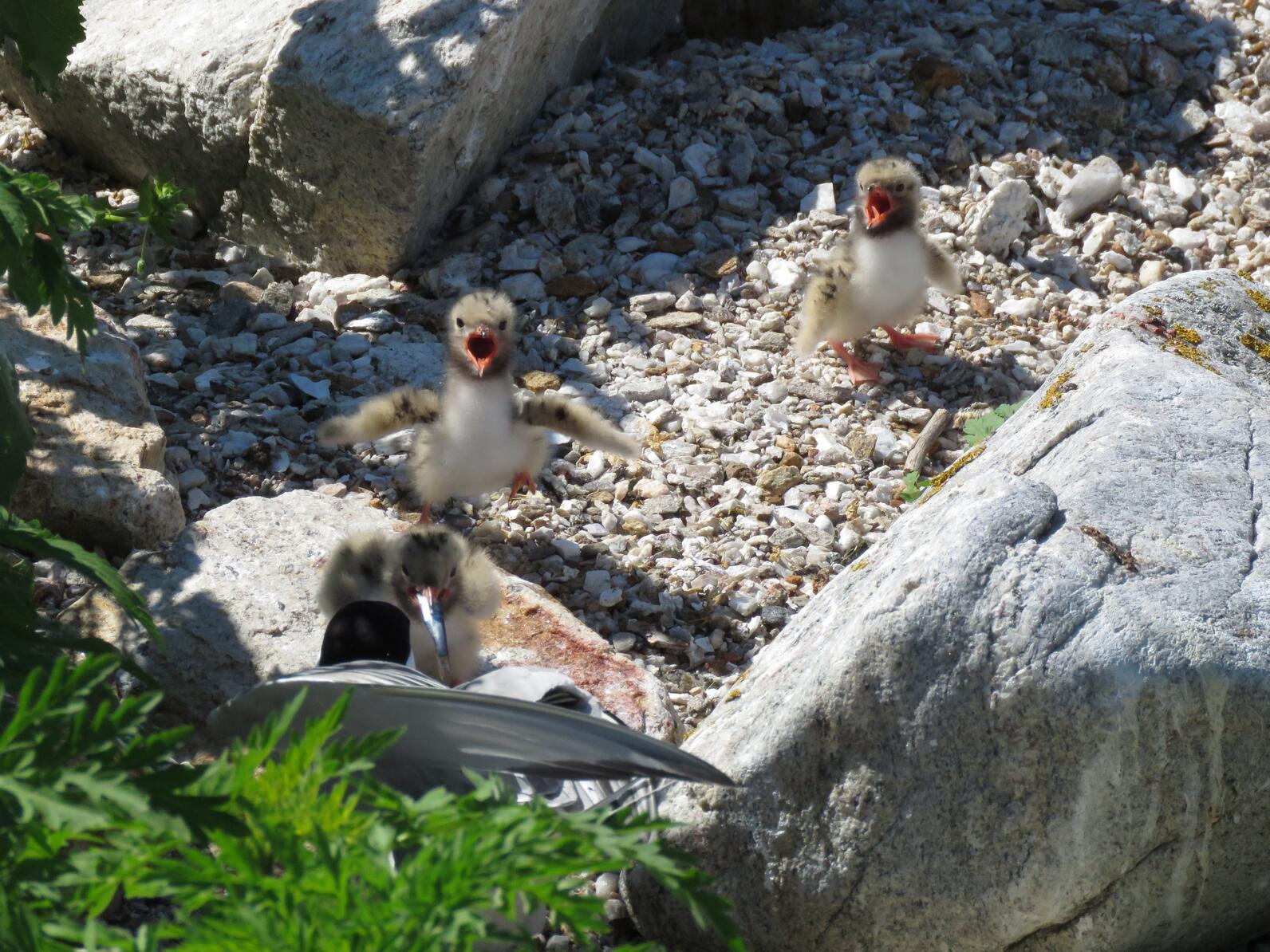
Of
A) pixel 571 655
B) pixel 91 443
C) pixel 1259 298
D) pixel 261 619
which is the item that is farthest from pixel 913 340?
pixel 91 443

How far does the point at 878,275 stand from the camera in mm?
6504

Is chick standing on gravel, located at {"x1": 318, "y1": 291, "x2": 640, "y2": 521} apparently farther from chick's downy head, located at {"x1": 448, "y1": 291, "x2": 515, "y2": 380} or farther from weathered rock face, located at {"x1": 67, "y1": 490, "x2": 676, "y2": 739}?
weathered rock face, located at {"x1": 67, "y1": 490, "x2": 676, "y2": 739}

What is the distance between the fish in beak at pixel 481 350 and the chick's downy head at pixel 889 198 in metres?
2.08

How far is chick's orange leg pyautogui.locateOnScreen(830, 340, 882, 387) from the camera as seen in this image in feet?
21.6

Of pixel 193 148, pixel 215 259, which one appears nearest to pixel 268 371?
pixel 215 259

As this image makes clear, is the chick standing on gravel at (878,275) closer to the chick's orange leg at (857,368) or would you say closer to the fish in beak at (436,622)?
the chick's orange leg at (857,368)

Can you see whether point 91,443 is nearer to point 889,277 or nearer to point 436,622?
point 436,622

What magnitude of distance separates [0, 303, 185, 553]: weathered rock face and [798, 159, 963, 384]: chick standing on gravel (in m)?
2.96

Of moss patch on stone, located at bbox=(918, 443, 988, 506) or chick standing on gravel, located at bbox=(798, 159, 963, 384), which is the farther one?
chick standing on gravel, located at bbox=(798, 159, 963, 384)

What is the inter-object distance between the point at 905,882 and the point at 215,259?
17.2 ft

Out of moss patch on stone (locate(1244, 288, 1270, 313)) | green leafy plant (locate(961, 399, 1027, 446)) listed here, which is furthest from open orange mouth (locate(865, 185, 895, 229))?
moss patch on stone (locate(1244, 288, 1270, 313))

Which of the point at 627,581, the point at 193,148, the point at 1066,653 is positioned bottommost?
the point at 627,581

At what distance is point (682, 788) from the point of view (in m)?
3.48

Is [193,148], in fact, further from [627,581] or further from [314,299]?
[627,581]
